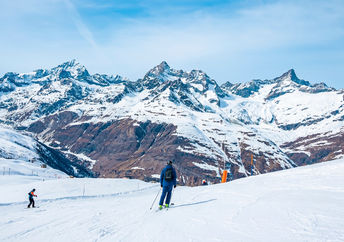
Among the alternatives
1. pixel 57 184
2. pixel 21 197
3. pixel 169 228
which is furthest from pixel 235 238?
pixel 57 184

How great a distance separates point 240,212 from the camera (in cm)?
1448

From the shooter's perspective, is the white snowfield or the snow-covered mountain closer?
the white snowfield

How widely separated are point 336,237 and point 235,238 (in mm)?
3138

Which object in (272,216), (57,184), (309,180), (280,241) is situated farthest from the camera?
(57,184)

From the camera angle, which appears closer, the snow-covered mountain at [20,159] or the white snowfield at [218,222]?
the white snowfield at [218,222]

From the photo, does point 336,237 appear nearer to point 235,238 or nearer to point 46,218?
point 235,238

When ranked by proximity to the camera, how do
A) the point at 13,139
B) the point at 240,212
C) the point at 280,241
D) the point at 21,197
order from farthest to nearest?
1. the point at 13,139
2. the point at 21,197
3. the point at 240,212
4. the point at 280,241

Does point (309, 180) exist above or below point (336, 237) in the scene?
above

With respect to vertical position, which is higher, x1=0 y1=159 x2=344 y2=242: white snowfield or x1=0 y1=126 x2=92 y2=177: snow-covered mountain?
x1=0 y1=126 x2=92 y2=177: snow-covered mountain

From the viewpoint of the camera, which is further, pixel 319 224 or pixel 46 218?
pixel 46 218

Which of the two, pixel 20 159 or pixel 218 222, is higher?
pixel 20 159

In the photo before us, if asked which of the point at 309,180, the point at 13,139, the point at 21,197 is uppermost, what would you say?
the point at 13,139

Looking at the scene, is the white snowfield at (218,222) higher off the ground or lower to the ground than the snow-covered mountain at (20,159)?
lower

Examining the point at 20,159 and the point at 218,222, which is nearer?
the point at 218,222
